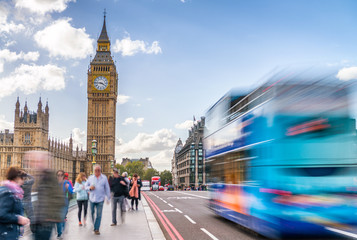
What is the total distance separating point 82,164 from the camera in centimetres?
11781

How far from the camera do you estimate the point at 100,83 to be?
114 meters

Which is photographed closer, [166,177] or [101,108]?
[101,108]

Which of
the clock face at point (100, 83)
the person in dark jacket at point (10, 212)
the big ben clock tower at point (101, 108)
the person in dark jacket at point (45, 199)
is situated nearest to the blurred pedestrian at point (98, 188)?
the person in dark jacket at point (45, 199)

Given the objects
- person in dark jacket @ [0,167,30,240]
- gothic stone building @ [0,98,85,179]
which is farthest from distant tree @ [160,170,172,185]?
person in dark jacket @ [0,167,30,240]

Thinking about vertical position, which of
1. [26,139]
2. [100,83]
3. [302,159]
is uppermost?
[100,83]

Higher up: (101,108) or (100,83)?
(100,83)

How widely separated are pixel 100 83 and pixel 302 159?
110 metres

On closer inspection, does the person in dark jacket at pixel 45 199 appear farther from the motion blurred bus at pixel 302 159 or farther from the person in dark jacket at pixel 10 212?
the motion blurred bus at pixel 302 159

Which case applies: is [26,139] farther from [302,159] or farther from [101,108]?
[302,159]

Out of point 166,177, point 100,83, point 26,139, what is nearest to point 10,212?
point 26,139

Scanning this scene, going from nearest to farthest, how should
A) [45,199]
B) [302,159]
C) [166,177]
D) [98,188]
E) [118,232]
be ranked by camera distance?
1. [45,199]
2. [302,159]
3. [118,232]
4. [98,188]
5. [166,177]

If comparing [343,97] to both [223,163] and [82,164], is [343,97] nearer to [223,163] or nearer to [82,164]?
[223,163]

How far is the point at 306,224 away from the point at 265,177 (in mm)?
1280

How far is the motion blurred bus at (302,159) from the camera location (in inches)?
314
